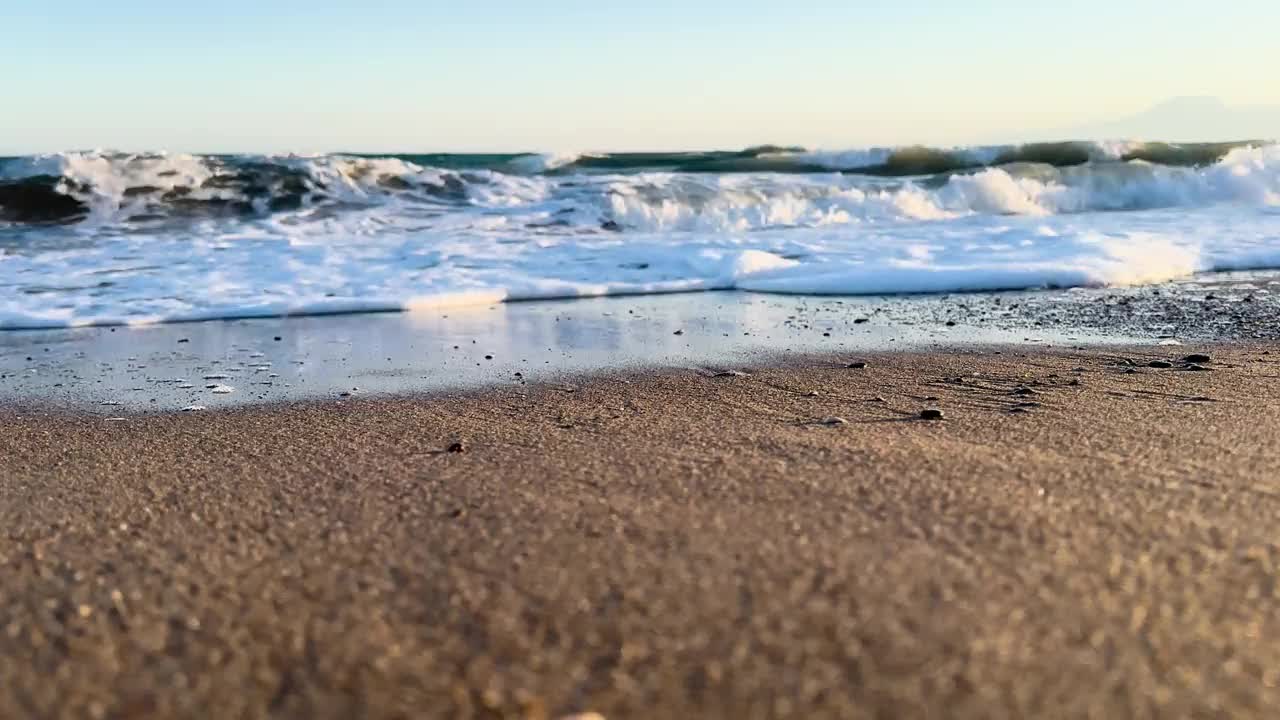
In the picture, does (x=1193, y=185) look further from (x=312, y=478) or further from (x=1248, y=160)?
(x=312, y=478)

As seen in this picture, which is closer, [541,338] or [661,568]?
[661,568]

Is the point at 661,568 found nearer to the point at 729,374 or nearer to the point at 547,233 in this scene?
the point at 729,374

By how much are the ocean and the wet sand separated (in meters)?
3.43

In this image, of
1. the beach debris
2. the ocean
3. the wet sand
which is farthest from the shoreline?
the wet sand

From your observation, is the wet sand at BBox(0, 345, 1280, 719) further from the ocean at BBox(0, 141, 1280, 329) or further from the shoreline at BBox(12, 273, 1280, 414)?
the ocean at BBox(0, 141, 1280, 329)

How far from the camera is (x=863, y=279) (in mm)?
6133

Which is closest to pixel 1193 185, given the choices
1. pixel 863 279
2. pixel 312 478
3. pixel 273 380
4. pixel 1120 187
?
pixel 1120 187

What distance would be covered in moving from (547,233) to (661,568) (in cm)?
757

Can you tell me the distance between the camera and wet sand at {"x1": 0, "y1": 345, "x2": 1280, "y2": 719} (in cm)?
125

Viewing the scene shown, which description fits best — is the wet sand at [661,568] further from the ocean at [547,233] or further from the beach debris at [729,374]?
the ocean at [547,233]

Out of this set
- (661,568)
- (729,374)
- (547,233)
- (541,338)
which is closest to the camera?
(661,568)

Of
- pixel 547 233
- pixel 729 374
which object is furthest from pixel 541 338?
pixel 547 233

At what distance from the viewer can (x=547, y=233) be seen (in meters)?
9.00

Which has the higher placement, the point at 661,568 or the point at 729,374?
the point at 661,568
